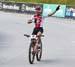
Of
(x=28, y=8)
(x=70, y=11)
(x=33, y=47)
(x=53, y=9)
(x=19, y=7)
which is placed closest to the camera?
(x=33, y=47)

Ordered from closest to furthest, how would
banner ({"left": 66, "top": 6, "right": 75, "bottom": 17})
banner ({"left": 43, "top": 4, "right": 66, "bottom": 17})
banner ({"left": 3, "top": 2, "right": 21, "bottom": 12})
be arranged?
banner ({"left": 66, "top": 6, "right": 75, "bottom": 17})
banner ({"left": 43, "top": 4, "right": 66, "bottom": 17})
banner ({"left": 3, "top": 2, "right": 21, "bottom": 12})

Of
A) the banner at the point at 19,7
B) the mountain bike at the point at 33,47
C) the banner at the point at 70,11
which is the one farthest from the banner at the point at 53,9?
the mountain bike at the point at 33,47

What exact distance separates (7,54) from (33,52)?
2358 millimetres

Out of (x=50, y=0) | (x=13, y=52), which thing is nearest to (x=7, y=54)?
(x=13, y=52)

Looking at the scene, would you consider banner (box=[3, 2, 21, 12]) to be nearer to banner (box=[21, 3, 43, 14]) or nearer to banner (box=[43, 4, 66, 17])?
banner (box=[21, 3, 43, 14])

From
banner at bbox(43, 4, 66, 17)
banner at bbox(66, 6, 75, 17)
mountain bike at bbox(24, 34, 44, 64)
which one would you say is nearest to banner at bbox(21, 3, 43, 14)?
banner at bbox(43, 4, 66, 17)

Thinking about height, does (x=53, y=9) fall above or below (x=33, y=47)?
below

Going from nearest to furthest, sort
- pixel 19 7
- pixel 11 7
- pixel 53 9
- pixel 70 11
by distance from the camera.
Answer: pixel 70 11, pixel 53 9, pixel 19 7, pixel 11 7

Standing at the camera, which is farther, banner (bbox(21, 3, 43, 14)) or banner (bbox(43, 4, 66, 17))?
banner (bbox(21, 3, 43, 14))

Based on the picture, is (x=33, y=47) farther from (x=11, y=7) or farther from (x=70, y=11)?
(x=11, y=7)

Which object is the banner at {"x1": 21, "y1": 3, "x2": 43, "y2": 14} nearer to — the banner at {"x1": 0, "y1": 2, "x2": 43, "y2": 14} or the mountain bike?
the banner at {"x1": 0, "y1": 2, "x2": 43, "y2": 14}

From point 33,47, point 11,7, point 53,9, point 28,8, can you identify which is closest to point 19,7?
point 11,7

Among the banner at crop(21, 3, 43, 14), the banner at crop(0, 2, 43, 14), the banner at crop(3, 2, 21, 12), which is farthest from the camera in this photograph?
the banner at crop(3, 2, 21, 12)

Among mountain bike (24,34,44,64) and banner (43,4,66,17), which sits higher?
mountain bike (24,34,44,64)
